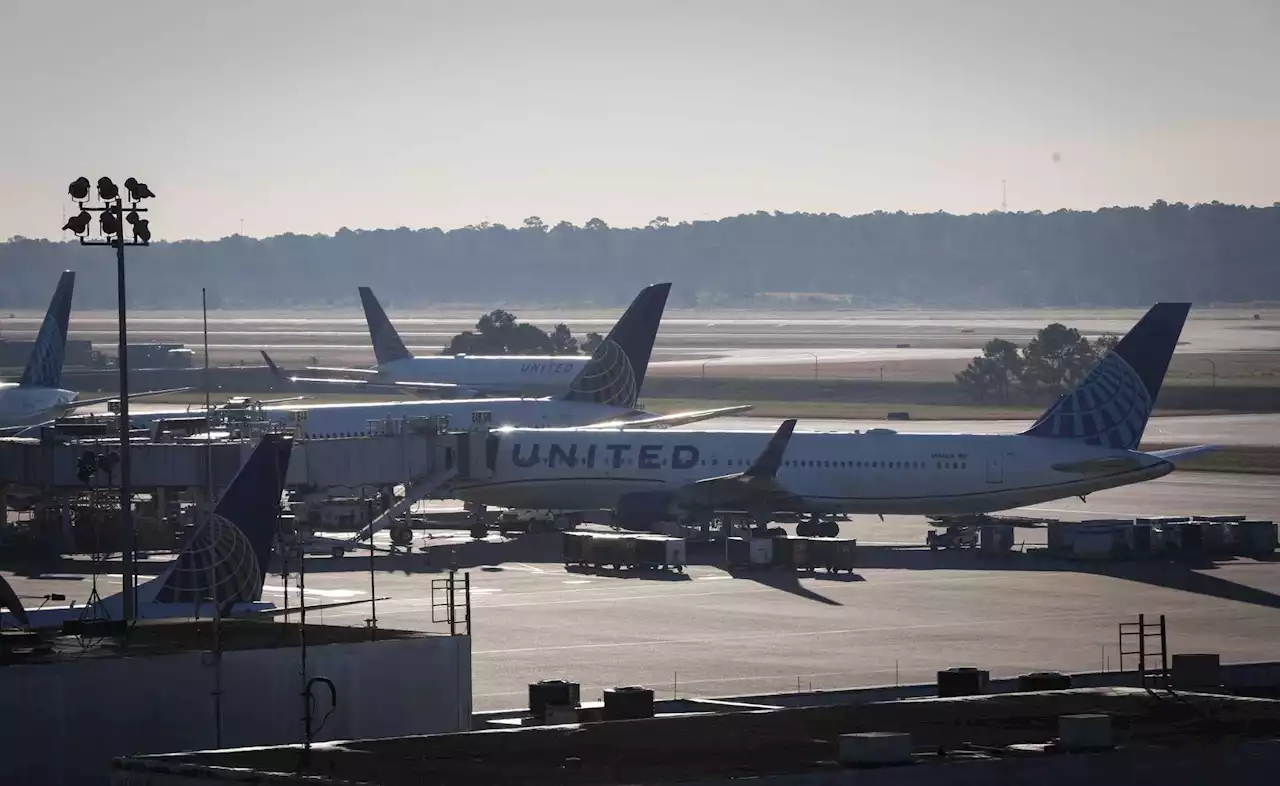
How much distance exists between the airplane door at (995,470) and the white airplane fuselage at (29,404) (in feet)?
172

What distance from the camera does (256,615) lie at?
43219mm

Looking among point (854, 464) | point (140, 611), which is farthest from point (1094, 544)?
point (140, 611)

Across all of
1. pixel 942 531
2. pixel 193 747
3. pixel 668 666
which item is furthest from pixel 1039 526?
pixel 193 747

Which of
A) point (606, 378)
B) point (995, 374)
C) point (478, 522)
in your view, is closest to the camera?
point (478, 522)

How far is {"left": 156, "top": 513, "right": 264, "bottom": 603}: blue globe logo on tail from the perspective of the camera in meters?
44.9

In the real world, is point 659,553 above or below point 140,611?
below

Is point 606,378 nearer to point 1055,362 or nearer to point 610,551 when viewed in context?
point 610,551

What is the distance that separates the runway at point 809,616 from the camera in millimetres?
55312

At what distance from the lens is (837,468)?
81938mm

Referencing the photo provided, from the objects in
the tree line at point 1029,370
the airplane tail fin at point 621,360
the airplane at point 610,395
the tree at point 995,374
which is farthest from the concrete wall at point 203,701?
the tree at point 995,374

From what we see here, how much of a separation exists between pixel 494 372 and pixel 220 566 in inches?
4034

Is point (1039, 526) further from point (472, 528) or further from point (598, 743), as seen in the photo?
point (598, 743)

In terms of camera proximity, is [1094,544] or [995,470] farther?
[995,470]

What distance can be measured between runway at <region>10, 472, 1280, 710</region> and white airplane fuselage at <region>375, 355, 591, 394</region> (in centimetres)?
6455
